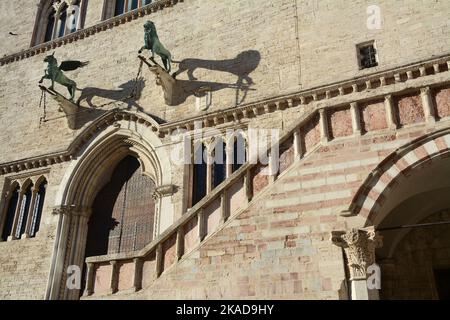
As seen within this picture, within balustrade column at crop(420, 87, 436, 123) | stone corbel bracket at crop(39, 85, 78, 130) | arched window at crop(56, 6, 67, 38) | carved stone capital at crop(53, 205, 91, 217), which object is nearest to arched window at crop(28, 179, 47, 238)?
carved stone capital at crop(53, 205, 91, 217)

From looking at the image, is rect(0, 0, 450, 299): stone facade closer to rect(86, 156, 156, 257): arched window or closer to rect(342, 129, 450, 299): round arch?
rect(342, 129, 450, 299): round arch

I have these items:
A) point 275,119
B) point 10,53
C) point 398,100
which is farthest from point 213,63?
point 10,53

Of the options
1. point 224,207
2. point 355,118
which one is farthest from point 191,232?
point 355,118

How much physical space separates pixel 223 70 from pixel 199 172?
2979 millimetres

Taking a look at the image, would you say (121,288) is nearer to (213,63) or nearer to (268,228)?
(268,228)

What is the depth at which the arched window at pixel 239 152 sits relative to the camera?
11.0m

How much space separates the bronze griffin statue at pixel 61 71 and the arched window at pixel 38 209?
283 centimetres

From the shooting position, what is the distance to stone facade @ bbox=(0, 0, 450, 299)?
6.71 meters

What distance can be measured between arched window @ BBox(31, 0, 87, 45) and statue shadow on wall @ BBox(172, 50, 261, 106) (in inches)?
227

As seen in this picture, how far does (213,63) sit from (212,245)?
696cm

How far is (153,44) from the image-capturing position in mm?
12281

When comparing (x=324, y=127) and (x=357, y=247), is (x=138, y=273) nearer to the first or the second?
(x=357, y=247)

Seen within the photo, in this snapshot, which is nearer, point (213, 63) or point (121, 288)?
point (121, 288)
